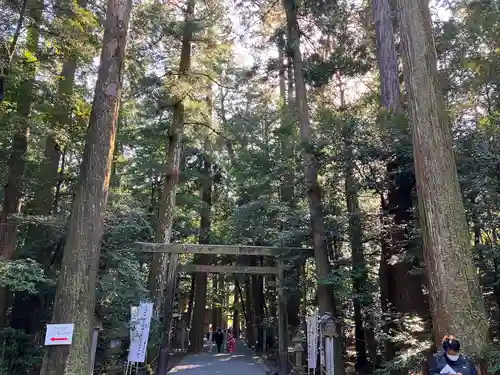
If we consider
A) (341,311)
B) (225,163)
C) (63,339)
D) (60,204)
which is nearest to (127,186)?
(225,163)

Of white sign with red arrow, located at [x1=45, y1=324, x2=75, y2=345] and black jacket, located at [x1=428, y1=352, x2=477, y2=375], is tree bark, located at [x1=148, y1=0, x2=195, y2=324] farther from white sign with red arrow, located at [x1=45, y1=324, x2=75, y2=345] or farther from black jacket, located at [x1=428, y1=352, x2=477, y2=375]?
black jacket, located at [x1=428, y1=352, x2=477, y2=375]

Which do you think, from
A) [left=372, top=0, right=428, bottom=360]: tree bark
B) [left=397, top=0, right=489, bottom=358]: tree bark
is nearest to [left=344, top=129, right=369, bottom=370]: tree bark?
[left=372, top=0, right=428, bottom=360]: tree bark

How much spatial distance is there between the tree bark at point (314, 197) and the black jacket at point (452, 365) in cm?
438

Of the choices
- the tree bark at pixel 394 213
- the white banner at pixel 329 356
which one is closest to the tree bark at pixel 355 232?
the tree bark at pixel 394 213

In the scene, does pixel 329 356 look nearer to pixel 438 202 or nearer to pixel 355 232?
pixel 355 232

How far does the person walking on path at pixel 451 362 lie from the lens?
3.70 meters

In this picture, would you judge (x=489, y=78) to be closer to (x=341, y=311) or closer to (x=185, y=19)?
(x=341, y=311)

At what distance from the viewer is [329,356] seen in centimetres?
749

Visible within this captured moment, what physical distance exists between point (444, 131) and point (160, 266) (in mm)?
7845

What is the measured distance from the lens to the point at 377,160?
24.8 feet

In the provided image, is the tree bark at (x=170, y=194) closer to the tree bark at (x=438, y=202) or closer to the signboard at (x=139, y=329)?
the signboard at (x=139, y=329)

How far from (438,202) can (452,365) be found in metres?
1.83

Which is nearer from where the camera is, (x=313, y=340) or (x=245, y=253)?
(x=313, y=340)

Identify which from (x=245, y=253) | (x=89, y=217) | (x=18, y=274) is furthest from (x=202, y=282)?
(x=89, y=217)
